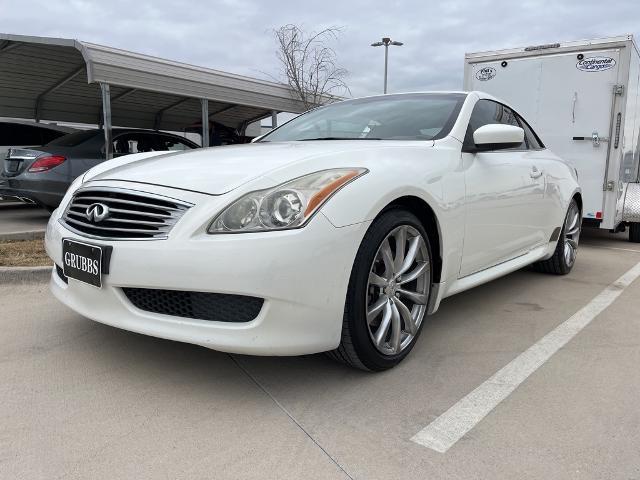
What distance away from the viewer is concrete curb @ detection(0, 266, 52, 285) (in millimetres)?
4027

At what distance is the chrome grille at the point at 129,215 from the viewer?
2191mm

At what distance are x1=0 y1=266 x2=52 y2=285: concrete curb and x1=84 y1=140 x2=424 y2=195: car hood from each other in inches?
61.9

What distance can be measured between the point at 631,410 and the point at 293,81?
36.1 ft

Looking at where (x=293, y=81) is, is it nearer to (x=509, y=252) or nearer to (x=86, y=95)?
(x=86, y=95)

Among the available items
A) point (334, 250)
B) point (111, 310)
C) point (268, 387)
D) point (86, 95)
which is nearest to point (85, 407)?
point (111, 310)

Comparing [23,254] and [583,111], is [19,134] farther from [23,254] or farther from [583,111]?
[583,111]

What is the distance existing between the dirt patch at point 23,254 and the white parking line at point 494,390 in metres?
3.52

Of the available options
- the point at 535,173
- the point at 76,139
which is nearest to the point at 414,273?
the point at 535,173

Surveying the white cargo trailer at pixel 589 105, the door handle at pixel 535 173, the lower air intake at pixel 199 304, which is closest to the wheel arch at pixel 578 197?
the door handle at pixel 535 173

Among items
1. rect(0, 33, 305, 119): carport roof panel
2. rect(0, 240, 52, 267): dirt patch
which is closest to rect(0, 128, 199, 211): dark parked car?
rect(0, 33, 305, 119): carport roof panel

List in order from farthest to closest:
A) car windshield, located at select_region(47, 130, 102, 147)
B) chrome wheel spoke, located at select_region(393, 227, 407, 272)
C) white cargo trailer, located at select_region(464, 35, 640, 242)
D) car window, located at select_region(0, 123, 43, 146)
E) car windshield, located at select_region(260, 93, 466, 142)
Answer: car window, located at select_region(0, 123, 43, 146) < car windshield, located at select_region(47, 130, 102, 147) < white cargo trailer, located at select_region(464, 35, 640, 242) < car windshield, located at select_region(260, 93, 466, 142) < chrome wheel spoke, located at select_region(393, 227, 407, 272)

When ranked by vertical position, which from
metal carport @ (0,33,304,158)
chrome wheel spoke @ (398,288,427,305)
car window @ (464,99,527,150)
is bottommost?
chrome wheel spoke @ (398,288,427,305)

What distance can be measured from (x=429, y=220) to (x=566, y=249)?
2.73 meters

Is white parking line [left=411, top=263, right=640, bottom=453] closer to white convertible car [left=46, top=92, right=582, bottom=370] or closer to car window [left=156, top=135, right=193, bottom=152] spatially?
white convertible car [left=46, top=92, right=582, bottom=370]
